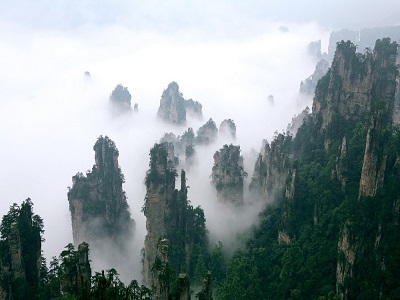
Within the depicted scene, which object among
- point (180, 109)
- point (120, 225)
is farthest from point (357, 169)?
point (180, 109)

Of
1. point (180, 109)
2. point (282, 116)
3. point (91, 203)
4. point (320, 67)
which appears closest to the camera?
point (91, 203)

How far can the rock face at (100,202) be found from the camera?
67062 mm

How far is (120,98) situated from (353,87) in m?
102

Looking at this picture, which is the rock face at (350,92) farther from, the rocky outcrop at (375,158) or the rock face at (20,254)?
the rock face at (20,254)

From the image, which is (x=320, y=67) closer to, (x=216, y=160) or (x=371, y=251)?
(x=216, y=160)

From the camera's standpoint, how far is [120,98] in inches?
5930

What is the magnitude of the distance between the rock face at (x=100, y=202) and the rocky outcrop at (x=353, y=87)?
3356 centimetres

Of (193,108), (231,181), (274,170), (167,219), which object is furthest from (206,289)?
(193,108)

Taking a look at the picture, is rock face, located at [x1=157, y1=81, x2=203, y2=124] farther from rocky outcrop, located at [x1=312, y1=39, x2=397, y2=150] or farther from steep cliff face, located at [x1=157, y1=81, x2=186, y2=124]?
rocky outcrop, located at [x1=312, y1=39, x2=397, y2=150]

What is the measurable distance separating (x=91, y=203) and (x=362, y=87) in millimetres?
44359

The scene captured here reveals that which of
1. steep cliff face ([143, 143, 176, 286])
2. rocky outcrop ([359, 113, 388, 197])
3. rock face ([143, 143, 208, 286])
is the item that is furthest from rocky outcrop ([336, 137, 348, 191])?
steep cliff face ([143, 143, 176, 286])

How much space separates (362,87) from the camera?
61.7 metres

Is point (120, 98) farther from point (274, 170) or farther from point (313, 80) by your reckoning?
point (274, 170)

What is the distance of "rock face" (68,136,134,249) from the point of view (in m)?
67.1
